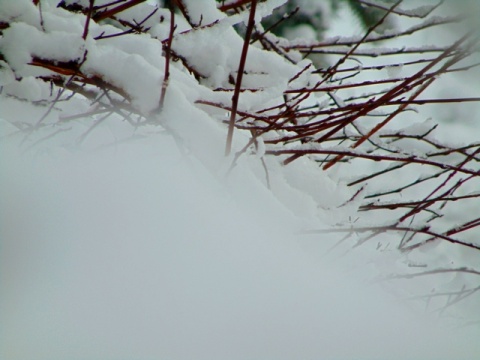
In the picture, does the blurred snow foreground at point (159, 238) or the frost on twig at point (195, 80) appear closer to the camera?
the blurred snow foreground at point (159, 238)

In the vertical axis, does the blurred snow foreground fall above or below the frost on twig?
below

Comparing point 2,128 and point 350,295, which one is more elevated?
point 2,128

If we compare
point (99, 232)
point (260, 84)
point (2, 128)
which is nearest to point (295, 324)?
point (99, 232)

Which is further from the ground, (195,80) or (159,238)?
(195,80)

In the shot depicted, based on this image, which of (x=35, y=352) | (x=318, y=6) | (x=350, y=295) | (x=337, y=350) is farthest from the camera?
(x=318, y=6)

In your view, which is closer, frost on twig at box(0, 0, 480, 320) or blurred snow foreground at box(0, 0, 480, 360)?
blurred snow foreground at box(0, 0, 480, 360)

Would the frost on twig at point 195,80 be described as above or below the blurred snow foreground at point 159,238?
above

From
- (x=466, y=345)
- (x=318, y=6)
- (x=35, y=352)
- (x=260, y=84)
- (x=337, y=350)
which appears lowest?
(x=35, y=352)

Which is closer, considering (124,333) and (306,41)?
(124,333)

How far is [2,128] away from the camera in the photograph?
1.07 m

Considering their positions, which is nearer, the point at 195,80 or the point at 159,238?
the point at 159,238

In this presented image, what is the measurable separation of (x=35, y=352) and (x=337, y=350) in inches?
21.3

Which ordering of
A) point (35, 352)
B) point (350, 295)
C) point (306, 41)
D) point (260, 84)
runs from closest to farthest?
1. point (35, 352)
2. point (350, 295)
3. point (260, 84)
4. point (306, 41)

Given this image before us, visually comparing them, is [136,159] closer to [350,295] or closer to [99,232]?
[99,232]
